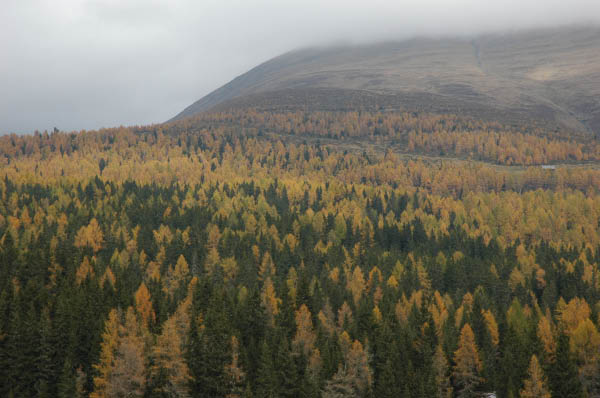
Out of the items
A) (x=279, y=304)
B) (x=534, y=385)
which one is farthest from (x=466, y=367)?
(x=279, y=304)

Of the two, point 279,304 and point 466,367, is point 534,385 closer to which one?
point 466,367

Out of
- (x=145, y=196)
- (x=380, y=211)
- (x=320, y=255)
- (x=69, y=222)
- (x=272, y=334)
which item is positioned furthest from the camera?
(x=380, y=211)

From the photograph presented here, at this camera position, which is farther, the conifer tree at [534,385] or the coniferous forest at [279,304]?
the coniferous forest at [279,304]

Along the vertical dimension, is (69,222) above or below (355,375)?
above

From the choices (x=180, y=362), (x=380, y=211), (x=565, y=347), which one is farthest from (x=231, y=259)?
(x=380, y=211)

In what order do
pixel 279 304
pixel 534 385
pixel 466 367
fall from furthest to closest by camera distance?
pixel 279 304, pixel 466 367, pixel 534 385

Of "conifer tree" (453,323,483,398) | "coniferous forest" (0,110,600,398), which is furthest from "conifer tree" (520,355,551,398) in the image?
"conifer tree" (453,323,483,398)

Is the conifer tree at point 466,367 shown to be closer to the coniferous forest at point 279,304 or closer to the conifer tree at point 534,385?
the coniferous forest at point 279,304

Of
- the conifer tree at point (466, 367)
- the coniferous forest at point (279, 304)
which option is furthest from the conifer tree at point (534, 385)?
the conifer tree at point (466, 367)

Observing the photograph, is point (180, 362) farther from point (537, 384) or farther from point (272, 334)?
point (537, 384)

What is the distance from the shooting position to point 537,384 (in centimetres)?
6000

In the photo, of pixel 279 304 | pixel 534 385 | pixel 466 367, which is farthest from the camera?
pixel 279 304

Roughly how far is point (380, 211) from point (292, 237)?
63966mm

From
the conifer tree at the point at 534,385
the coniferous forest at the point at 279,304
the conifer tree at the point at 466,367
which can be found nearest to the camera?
the conifer tree at the point at 534,385
